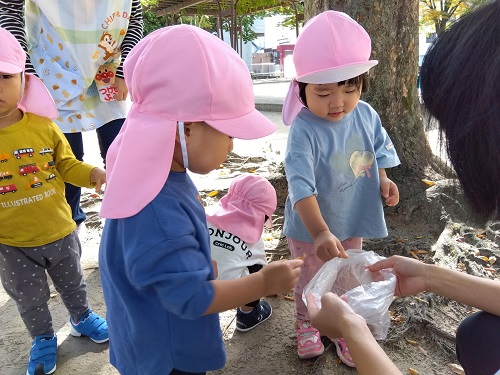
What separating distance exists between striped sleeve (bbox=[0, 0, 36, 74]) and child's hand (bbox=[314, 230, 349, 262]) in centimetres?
164

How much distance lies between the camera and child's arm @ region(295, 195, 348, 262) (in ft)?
5.97

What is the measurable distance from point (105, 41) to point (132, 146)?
57.2 inches

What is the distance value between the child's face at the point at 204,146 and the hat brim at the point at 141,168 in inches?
3.0

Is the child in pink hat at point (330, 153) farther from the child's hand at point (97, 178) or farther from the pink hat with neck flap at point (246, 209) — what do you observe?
the child's hand at point (97, 178)

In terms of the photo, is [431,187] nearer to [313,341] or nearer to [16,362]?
[313,341]

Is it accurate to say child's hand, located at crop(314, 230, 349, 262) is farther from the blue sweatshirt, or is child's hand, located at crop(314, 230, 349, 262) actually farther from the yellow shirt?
the yellow shirt

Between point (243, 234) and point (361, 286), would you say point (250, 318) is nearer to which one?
point (243, 234)

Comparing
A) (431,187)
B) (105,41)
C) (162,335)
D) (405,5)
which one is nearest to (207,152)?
(162,335)

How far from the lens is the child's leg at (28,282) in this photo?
2.00m

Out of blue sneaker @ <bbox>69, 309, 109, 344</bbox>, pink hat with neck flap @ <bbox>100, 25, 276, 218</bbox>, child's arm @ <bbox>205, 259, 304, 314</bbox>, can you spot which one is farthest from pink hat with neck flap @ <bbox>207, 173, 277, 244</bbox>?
pink hat with neck flap @ <bbox>100, 25, 276, 218</bbox>

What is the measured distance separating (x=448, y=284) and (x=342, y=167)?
2.33ft

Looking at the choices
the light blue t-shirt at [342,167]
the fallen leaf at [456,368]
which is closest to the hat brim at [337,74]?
the light blue t-shirt at [342,167]

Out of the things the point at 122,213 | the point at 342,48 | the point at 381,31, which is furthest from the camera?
the point at 381,31

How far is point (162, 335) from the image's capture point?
4.41 feet
